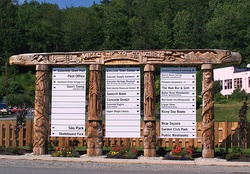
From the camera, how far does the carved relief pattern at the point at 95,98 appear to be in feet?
54.4

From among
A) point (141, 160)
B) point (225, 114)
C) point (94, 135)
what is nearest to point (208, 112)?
point (141, 160)

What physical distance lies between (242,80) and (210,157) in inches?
1965

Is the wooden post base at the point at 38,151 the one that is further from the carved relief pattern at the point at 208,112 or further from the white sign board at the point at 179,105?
the carved relief pattern at the point at 208,112

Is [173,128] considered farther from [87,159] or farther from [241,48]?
[241,48]

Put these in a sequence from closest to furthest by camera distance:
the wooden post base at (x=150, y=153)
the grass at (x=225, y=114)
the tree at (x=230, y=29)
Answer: the wooden post base at (x=150, y=153) < the grass at (x=225, y=114) < the tree at (x=230, y=29)

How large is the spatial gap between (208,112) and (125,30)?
8940cm

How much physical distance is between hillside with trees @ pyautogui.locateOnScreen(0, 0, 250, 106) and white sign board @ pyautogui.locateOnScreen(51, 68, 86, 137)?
6816 centimetres

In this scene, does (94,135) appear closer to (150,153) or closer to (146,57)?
(150,153)

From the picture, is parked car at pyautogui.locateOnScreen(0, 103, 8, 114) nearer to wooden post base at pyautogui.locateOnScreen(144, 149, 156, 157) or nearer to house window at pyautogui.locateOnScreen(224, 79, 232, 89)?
house window at pyautogui.locateOnScreen(224, 79, 232, 89)

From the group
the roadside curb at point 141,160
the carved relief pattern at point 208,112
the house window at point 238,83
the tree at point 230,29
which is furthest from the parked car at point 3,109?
the tree at point 230,29

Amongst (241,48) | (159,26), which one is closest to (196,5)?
(159,26)

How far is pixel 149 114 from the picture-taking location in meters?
16.2

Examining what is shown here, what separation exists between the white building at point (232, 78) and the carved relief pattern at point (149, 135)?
48344mm

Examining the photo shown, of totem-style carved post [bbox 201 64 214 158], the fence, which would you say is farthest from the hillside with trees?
totem-style carved post [bbox 201 64 214 158]
